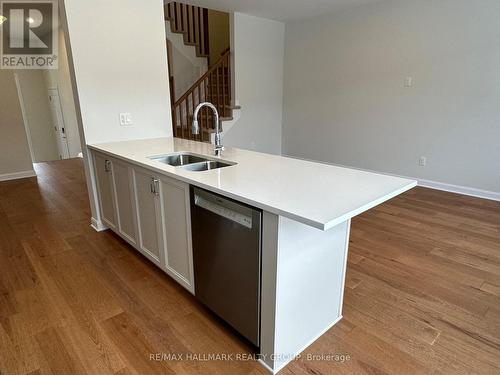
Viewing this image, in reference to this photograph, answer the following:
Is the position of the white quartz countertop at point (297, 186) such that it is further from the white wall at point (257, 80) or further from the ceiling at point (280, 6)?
the white wall at point (257, 80)

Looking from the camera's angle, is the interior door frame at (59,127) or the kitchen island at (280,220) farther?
the interior door frame at (59,127)

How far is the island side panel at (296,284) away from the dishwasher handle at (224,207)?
116 millimetres

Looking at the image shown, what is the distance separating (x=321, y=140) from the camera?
5.66m

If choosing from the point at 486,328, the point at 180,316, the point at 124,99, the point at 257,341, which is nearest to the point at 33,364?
the point at 180,316

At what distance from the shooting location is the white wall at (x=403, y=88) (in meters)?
3.80

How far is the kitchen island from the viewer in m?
1.34

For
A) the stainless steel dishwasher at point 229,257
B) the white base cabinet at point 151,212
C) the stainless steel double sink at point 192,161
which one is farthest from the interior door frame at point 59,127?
the stainless steel dishwasher at point 229,257

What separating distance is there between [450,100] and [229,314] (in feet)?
13.1

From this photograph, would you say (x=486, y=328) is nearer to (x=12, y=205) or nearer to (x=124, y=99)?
(x=124, y=99)

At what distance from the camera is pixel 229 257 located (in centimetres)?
160

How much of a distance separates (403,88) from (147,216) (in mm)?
3975

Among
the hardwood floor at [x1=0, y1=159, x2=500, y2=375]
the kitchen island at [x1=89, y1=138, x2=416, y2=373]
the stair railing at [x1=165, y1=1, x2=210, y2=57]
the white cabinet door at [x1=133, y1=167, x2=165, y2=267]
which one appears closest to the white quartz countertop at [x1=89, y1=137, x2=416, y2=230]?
the kitchen island at [x1=89, y1=138, x2=416, y2=373]

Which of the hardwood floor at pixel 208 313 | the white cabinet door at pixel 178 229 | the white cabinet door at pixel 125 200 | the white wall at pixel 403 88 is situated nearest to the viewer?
the hardwood floor at pixel 208 313

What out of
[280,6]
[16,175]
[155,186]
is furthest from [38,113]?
[155,186]
